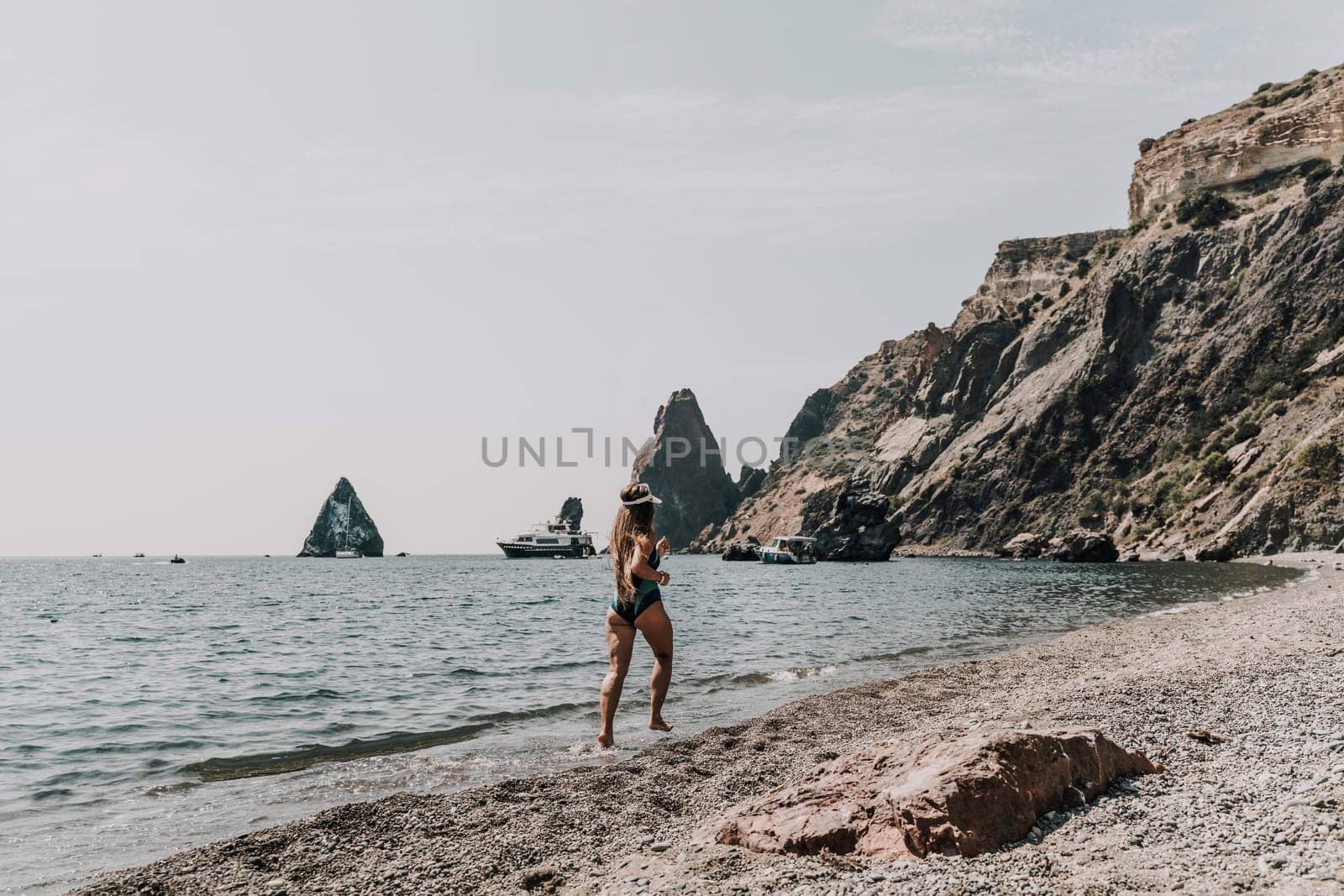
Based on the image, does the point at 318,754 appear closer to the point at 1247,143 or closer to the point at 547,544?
the point at 1247,143

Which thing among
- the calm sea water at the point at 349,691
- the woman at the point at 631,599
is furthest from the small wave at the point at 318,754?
the woman at the point at 631,599

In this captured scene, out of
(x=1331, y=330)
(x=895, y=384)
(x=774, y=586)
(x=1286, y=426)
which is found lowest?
(x=774, y=586)

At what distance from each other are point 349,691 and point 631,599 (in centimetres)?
806

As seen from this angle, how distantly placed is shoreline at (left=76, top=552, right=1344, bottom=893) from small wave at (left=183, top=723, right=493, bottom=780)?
9.66 ft

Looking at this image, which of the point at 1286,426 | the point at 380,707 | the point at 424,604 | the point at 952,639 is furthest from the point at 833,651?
the point at 1286,426

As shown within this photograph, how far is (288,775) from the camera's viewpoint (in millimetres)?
9695

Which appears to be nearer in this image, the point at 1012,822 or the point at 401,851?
the point at 1012,822

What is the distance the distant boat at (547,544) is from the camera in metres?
152

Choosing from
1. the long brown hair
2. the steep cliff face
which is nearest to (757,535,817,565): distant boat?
the steep cliff face

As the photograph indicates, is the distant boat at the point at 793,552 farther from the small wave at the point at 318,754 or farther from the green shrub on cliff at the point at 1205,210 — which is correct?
the small wave at the point at 318,754

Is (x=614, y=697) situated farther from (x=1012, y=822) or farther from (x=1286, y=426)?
(x=1286, y=426)

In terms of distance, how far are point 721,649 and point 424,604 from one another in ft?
91.2

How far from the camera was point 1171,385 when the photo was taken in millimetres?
89375

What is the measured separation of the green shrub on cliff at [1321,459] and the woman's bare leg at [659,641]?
6247 cm
